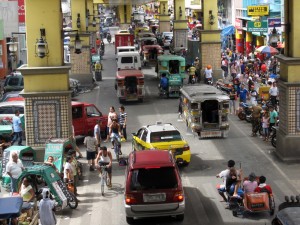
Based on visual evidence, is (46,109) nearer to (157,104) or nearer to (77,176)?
(77,176)

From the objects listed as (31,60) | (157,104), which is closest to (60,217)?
(31,60)

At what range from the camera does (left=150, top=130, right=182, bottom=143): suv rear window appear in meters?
22.3

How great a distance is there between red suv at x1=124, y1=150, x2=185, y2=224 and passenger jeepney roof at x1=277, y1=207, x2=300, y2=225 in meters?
3.03

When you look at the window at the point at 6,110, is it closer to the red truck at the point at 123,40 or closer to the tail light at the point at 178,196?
the tail light at the point at 178,196

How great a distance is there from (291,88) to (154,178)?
859cm

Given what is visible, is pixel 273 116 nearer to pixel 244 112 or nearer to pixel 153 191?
pixel 244 112

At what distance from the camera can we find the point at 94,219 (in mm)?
17828

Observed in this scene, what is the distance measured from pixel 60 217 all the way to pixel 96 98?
23177 mm

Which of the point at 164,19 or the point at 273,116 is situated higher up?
the point at 164,19

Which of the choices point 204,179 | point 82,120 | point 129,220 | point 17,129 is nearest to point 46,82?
point 17,129

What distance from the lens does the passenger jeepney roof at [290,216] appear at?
1336 cm

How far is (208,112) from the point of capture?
91.9 ft

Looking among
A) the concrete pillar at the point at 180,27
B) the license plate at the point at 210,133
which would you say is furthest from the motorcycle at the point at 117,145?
the concrete pillar at the point at 180,27

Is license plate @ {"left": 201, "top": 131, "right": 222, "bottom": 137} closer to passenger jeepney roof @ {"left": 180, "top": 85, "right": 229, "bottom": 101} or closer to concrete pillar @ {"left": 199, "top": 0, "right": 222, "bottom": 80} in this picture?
passenger jeepney roof @ {"left": 180, "top": 85, "right": 229, "bottom": 101}
